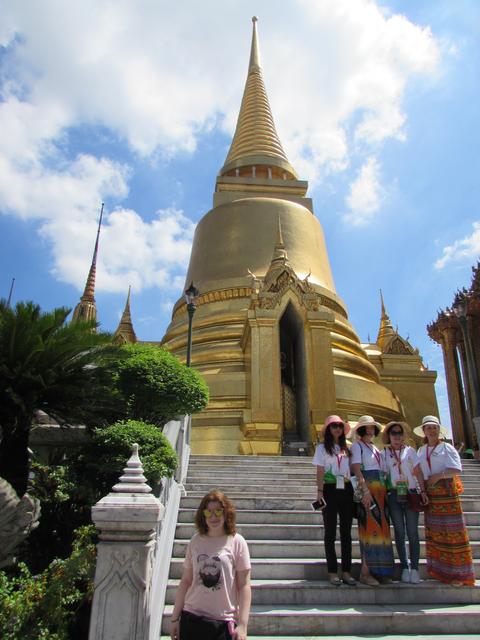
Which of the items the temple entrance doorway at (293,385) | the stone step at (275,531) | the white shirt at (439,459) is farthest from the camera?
the temple entrance doorway at (293,385)

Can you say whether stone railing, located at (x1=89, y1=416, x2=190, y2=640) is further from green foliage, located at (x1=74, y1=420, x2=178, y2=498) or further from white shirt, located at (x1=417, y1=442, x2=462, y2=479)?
white shirt, located at (x1=417, y1=442, x2=462, y2=479)

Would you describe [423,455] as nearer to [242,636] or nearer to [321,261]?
[242,636]

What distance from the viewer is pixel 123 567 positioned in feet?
12.4

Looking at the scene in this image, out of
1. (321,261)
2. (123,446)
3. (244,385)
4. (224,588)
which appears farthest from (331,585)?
(321,261)

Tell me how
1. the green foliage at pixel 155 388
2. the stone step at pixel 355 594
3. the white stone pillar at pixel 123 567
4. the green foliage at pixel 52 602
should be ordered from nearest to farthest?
1. the white stone pillar at pixel 123 567
2. the green foliage at pixel 52 602
3. the stone step at pixel 355 594
4. the green foliage at pixel 155 388

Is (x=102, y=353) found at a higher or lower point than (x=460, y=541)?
higher

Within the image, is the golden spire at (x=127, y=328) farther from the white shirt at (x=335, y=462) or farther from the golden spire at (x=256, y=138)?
the white shirt at (x=335, y=462)

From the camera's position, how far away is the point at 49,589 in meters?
4.36

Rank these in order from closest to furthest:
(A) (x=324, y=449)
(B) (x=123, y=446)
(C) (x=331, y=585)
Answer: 1. (C) (x=331, y=585)
2. (A) (x=324, y=449)
3. (B) (x=123, y=446)

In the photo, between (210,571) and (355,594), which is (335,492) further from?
(210,571)

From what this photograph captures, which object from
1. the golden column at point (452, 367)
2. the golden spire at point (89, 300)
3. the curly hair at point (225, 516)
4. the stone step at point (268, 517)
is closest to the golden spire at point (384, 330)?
the golden column at point (452, 367)

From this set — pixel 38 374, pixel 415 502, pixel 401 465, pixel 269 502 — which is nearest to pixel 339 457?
pixel 401 465

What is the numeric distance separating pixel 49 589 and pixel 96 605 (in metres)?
0.91

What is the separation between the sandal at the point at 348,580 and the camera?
16.0ft
